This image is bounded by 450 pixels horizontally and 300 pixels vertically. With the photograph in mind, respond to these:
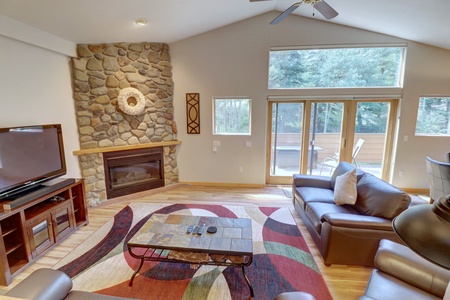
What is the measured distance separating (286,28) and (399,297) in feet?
14.5

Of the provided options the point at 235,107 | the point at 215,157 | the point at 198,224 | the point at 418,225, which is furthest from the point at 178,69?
the point at 418,225

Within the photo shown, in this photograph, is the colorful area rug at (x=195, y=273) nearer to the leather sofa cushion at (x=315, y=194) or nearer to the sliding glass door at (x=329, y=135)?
the leather sofa cushion at (x=315, y=194)

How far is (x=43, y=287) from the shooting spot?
4.65 feet

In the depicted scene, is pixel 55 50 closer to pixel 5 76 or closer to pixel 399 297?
pixel 5 76

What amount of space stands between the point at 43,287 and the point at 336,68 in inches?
204

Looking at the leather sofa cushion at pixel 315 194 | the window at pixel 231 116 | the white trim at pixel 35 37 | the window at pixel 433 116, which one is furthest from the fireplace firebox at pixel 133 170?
the window at pixel 433 116

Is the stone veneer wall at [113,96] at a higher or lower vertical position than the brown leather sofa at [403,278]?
higher

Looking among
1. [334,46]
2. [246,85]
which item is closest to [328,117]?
[334,46]

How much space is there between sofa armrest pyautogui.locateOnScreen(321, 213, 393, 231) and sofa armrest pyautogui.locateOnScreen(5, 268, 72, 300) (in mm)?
2377

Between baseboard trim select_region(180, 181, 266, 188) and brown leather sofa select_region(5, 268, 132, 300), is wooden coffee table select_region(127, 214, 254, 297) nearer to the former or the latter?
brown leather sofa select_region(5, 268, 132, 300)

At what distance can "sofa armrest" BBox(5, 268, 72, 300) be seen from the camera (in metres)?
1.36

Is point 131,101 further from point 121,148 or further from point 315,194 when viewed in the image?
point 315,194

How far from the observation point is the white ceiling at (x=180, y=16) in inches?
110

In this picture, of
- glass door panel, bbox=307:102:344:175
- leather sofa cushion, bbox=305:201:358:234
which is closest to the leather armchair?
leather sofa cushion, bbox=305:201:358:234
